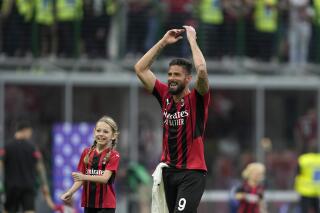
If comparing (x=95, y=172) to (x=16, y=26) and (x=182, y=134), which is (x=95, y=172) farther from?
(x=16, y=26)

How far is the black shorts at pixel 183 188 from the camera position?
10.4 meters

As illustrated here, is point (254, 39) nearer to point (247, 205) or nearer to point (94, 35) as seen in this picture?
point (94, 35)

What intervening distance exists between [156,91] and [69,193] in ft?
4.25

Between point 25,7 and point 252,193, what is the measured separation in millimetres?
6780

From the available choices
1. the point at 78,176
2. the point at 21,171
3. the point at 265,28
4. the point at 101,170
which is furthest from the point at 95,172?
the point at 265,28

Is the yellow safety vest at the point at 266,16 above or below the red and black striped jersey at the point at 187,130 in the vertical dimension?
above

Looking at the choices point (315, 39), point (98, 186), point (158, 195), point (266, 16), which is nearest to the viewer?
point (158, 195)

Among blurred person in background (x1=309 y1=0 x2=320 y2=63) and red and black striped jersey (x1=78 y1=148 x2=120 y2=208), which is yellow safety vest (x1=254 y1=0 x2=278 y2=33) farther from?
red and black striped jersey (x1=78 y1=148 x2=120 y2=208)

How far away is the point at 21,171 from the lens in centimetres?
1666

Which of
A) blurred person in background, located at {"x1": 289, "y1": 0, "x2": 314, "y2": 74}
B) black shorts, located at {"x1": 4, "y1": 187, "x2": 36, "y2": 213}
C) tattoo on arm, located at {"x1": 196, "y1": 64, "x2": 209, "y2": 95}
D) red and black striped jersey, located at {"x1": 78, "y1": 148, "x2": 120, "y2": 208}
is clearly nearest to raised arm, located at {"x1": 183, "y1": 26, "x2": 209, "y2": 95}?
tattoo on arm, located at {"x1": 196, "y1": 64, "x2": 209, "y2": 95}

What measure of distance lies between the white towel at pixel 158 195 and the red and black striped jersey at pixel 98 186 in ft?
2.56

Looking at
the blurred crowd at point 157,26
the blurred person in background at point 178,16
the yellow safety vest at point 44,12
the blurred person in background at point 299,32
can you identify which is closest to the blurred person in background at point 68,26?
the blurred crowd at point 157,26

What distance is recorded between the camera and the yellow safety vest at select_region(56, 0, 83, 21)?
21.3 metres

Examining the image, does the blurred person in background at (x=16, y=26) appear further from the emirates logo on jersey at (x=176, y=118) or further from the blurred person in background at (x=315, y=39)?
the emirates logo on jersey at (x=176, y=118)
